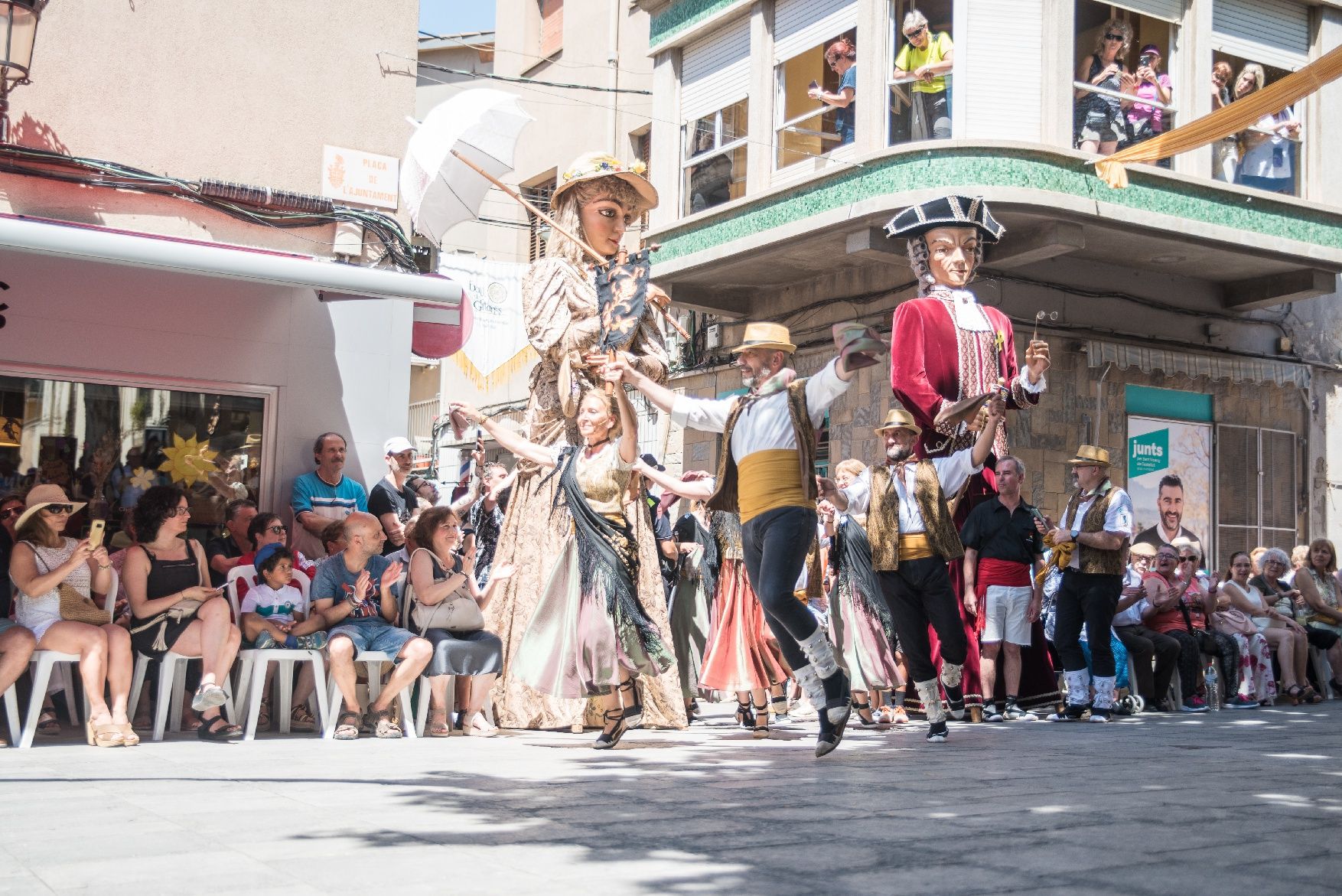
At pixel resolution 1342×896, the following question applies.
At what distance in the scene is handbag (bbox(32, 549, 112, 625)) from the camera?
7.55 m

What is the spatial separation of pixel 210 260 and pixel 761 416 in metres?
3.60

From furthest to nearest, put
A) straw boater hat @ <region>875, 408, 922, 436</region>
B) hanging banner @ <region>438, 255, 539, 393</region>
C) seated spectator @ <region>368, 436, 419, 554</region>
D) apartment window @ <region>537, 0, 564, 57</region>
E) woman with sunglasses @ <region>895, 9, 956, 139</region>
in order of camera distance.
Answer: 1. apartment window @ <region>537, 0, 564, 57</region>
2. hanging banner @ <region>438, 255, 539, 393</region>
3. woman with sunglasses @ <region>895, 9, 956, 139</region>
4. seated spectator @ <region>368, 436, 419, 554</region>
5. straw boater hat @ <region>875, 408, 922, 436</region>

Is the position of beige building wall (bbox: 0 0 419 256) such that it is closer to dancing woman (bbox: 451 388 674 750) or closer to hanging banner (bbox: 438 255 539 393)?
dancing woman (bbox: 451 388 674 750)

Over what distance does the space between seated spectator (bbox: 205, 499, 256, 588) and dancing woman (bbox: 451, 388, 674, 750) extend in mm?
2580

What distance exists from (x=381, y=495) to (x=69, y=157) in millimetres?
3152

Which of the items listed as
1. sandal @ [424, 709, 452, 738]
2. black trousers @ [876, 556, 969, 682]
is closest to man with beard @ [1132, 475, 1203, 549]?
black trousers @ [876, 556, 969, 682]

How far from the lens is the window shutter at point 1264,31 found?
16.2 metres

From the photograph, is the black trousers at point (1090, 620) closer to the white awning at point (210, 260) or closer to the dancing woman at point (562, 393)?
the dancing woman at point (562, 393)

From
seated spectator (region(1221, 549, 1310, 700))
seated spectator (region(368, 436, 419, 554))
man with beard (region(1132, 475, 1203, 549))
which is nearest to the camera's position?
seated spectator (region(368, 436, 419, 554))

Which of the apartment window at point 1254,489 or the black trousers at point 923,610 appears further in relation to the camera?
the apartment window at point 1254,489

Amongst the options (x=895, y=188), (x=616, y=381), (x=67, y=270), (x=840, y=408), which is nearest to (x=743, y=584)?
(x=616, y=381)

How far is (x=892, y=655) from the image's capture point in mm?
9070

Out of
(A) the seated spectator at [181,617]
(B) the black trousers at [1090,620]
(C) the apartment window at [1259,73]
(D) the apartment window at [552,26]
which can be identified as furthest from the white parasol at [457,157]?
(D) the apartment window at [552,26]

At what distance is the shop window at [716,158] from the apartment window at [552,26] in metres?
6.89
